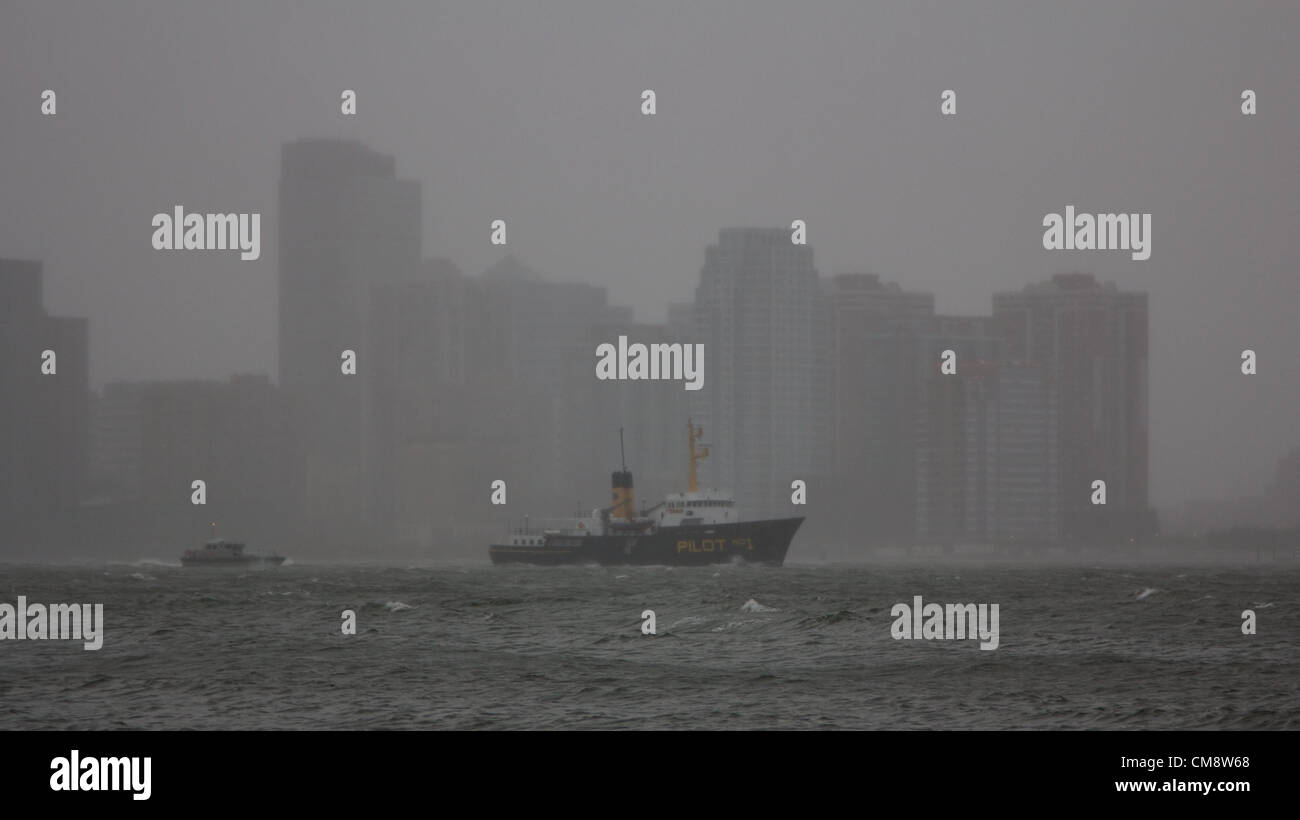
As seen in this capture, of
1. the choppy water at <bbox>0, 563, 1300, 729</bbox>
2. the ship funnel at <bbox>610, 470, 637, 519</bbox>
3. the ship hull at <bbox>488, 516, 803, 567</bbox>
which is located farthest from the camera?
the ship funnel at <bbox>610, 470, 637, 519</bbox>

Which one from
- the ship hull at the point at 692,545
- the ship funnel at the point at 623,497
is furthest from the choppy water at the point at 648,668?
the ship funnel at the point at 623,497

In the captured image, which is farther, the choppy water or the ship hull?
the ship hull

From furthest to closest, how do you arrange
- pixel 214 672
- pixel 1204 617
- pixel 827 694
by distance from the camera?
pixel 1204 617, pixel 214 672, pixel 827 694

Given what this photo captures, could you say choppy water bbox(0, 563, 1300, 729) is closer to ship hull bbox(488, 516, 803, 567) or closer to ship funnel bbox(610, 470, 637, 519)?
ship hull bbox(488, 516, 803, 567)

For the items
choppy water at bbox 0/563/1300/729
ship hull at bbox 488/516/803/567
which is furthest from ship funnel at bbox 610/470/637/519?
A: choppy water at bbox 0/563/1300/729
